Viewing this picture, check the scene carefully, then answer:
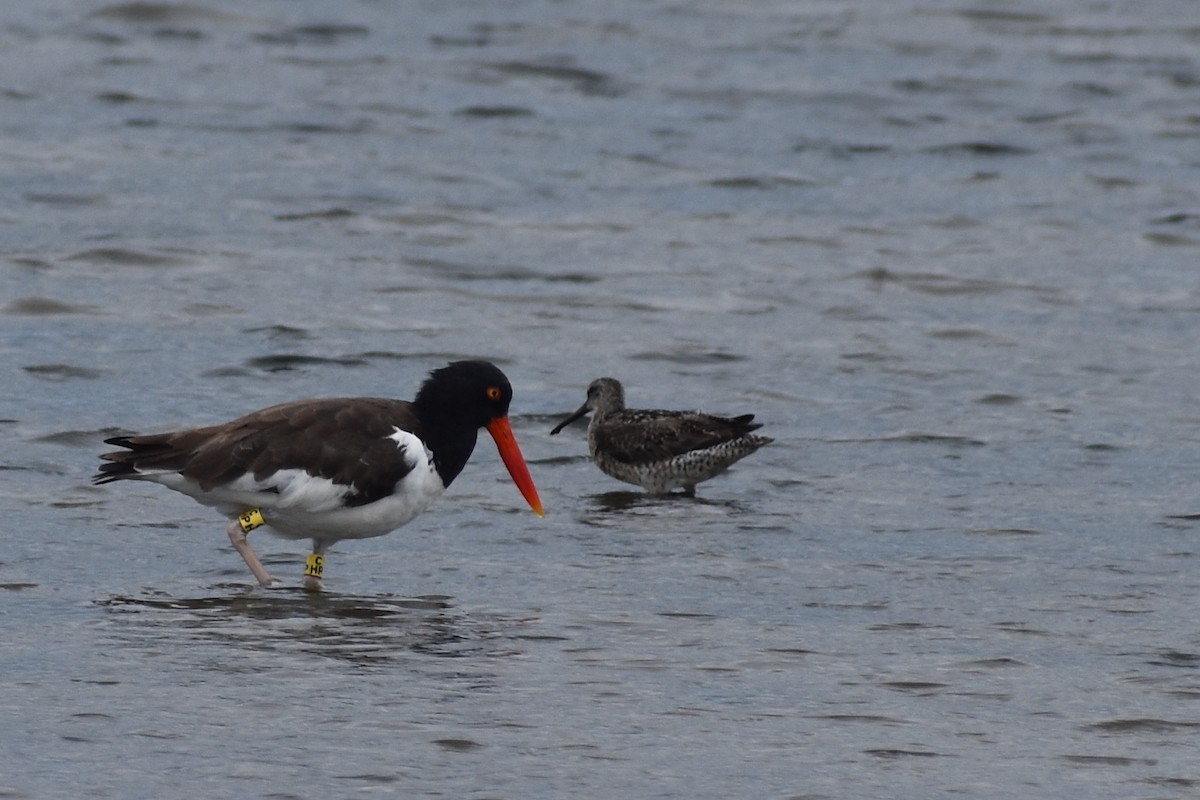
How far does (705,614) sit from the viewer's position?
859 centimetres

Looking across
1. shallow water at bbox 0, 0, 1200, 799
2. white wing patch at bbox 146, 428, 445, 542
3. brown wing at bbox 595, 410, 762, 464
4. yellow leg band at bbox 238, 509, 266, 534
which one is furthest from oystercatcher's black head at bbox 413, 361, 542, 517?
brown wing at bbox 595, 410, 762, 464

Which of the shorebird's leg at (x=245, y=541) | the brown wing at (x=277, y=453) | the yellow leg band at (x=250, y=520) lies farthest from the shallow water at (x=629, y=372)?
the brown wing at (x=277, y=453)

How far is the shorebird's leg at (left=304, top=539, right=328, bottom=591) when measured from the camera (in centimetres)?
891

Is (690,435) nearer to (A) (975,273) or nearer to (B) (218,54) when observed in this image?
(A) (975,273)

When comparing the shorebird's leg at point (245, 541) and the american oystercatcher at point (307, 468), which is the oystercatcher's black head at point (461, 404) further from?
the shorebird's leg at point (245, 541)

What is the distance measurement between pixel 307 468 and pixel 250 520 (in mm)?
335

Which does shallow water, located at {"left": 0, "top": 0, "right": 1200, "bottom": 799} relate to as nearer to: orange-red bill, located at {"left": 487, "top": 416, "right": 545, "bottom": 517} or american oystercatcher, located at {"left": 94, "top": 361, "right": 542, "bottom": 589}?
orange-red bill, located at {"left": 487, "top": 416, "right": 545, "bottom": 517}

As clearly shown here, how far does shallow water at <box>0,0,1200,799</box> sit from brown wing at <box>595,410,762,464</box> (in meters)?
0.32

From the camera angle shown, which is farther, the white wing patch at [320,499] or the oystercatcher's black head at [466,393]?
the oystercatcher's black head at [466,393]

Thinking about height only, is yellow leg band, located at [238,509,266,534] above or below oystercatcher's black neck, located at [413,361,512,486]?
below

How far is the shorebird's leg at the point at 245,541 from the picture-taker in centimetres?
878

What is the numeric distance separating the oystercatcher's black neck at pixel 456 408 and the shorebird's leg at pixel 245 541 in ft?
2.74

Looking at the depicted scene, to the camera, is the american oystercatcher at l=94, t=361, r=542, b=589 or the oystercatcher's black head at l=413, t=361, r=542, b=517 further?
the oystercatcher's black head at l=413, t=361, r=542, b=517

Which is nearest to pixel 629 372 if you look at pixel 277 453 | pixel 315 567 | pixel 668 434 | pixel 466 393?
pixel 668 434
